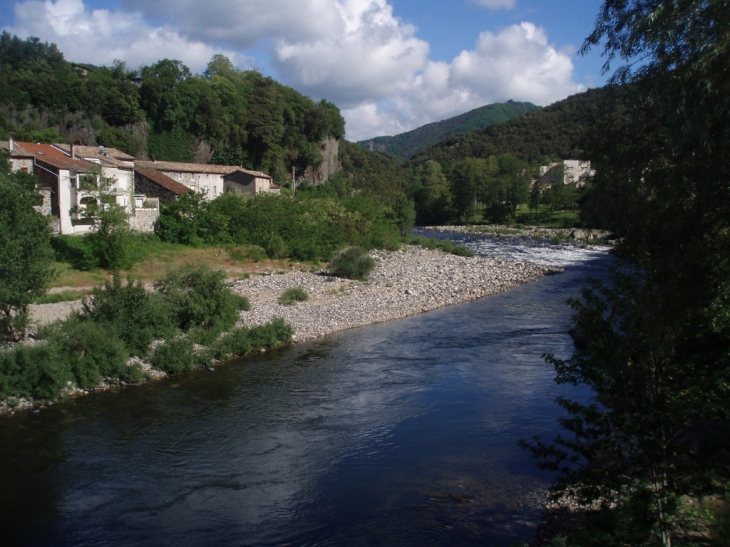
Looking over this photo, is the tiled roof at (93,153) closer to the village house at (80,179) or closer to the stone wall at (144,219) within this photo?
the village house at (80,179)

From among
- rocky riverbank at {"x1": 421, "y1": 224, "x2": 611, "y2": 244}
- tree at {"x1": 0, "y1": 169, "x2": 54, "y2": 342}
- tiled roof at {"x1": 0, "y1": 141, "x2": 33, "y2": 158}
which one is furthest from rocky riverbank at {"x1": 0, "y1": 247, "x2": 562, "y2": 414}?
rocky riverbank at {"x1": 421, "y1": 224, "x2": 611, "y2": 244}

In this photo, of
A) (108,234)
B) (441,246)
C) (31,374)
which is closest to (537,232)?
(441,246)

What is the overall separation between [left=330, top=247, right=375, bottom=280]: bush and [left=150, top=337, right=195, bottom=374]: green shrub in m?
14.2

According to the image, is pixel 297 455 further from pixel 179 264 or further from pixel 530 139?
pixel 530 139

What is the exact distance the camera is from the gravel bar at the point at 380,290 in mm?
22109

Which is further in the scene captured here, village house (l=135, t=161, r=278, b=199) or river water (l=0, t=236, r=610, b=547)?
village house (l=135, t=161, r=278, b=199)

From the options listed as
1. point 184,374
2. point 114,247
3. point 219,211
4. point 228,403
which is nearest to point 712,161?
point 228,403

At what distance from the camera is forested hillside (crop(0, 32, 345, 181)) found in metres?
48.8

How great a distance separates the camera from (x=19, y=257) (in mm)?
15664

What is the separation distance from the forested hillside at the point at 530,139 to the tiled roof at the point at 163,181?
71.9 meters

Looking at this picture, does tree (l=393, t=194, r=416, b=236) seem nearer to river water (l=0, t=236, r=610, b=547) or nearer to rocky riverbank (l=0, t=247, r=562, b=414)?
rocky riverbank (l=0, t=247, r=562, b=414)

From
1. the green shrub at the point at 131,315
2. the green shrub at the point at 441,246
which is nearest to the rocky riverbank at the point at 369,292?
the green shrub at the point at 131,315

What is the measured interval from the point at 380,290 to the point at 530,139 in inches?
4010

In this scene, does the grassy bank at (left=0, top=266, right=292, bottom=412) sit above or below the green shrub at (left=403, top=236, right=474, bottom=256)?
below
